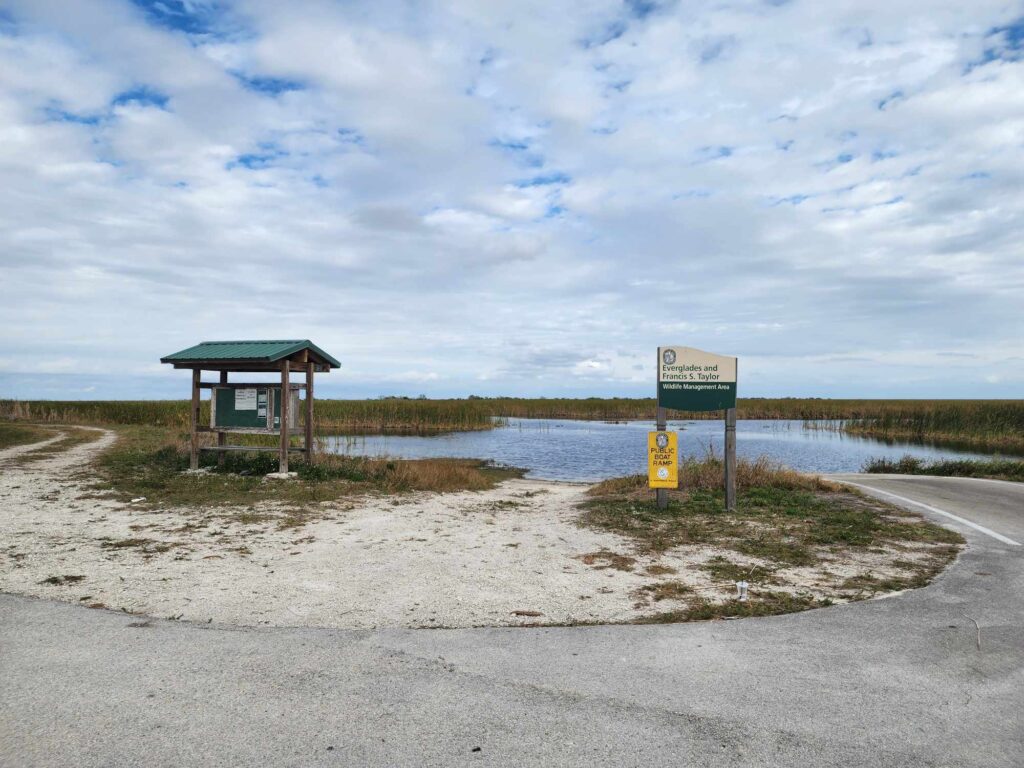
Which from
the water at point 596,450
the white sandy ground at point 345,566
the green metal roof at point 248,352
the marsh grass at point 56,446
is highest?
the green metal roof at point 248,352

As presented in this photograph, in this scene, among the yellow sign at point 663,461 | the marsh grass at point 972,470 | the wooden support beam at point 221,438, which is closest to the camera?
the yellow sign at point 663,461

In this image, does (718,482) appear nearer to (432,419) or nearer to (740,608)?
(740,608)

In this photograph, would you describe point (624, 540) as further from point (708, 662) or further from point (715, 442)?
point (715, 442)

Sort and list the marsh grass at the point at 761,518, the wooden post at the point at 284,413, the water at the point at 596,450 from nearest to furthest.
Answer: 1. the marsh grass at the point at 761,518
2. the wooden post at the point at 284,413
3. the water at the point at 596,450

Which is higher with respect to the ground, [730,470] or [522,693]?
[730,470]

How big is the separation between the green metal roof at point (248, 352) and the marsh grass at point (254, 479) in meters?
2.32

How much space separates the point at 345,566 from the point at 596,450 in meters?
22.7

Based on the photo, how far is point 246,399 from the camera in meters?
14.1

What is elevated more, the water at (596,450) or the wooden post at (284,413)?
the wooden post at (284,413)

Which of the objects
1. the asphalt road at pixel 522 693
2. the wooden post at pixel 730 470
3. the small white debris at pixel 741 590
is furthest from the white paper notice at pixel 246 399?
the small white debris at pixel 741 590

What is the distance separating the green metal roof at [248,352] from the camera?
13523 mm

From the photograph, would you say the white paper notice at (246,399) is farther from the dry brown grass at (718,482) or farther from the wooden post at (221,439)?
the dry brown grass at (718,482)

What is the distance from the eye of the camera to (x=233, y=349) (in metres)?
14.4

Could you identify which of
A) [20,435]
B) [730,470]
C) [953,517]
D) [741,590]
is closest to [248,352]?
[730,470]
